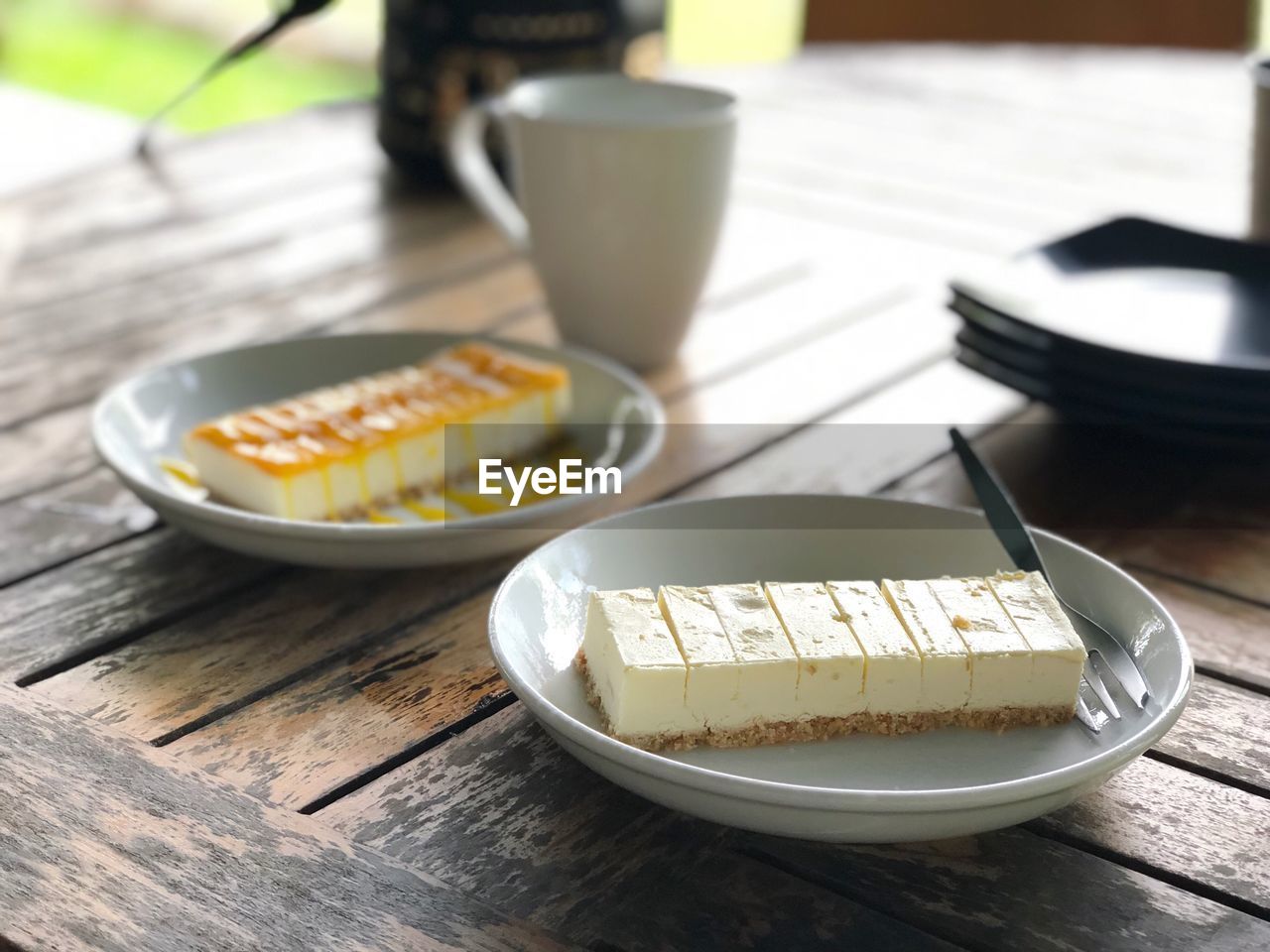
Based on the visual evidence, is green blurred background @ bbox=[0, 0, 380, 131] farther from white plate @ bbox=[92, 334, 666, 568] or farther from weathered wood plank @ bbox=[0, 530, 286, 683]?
weathered wood plank @ bbox=[0, 530, 286, 683]

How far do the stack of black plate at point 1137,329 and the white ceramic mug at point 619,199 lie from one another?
0.62 feet

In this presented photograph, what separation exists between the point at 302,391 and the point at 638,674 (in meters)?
0.44

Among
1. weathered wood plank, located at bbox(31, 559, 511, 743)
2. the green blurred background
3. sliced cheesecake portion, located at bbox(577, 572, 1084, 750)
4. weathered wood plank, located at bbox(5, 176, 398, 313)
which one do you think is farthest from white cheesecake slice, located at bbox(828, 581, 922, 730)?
the green blurred background

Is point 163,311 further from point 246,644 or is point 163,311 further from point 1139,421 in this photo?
point 1139,421

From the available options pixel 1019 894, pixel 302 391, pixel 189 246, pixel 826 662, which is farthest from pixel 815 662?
pixel 189 246

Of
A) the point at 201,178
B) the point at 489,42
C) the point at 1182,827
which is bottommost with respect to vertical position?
the point at 1182,827

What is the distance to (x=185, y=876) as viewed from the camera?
19.3 inches

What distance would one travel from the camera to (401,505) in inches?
29.4

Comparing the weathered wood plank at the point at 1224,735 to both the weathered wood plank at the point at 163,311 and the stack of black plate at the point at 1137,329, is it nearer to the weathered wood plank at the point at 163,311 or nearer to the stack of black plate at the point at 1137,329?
the stack of black plate at the point at 1137,329

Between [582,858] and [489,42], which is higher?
[489,42]

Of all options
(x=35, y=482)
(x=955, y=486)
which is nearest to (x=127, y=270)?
(x=35, y=482)

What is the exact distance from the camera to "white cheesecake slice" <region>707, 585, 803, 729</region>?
528 mm

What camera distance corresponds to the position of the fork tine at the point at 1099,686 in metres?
0.56

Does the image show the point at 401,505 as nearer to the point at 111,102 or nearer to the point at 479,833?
the point at 479,833
